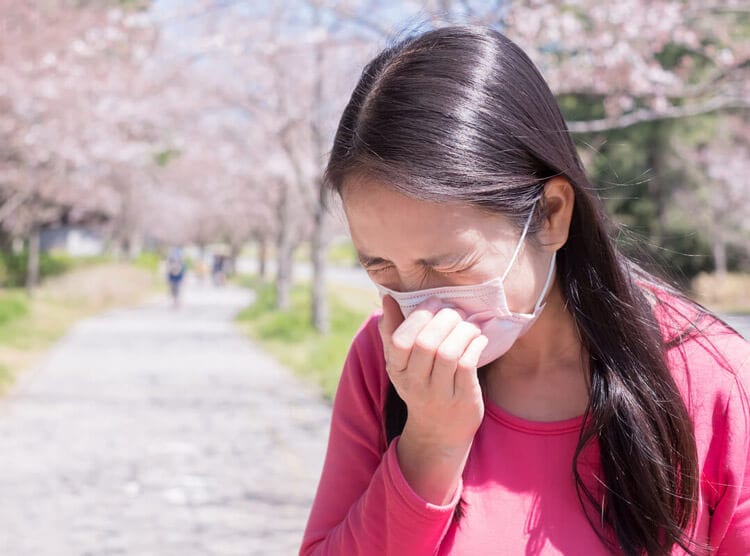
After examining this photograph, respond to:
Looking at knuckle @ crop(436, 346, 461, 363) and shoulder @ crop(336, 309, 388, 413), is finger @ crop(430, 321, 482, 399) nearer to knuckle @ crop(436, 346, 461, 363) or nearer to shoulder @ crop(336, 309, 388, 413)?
knuckle @ crop(436, 346, 461, 363)

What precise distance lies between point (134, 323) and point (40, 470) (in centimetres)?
1301

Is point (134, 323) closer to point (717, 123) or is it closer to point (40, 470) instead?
point (40, 470)

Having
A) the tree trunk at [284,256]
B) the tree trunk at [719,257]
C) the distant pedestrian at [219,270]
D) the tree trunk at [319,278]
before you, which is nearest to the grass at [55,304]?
the tree trunk at [319,278]

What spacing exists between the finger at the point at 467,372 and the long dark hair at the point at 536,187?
0.70 feet

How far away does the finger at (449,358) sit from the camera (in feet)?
4.02

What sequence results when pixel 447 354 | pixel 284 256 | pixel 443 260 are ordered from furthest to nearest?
1. pixel 284 256
2. pixel 443 260
3. pixel 447 354

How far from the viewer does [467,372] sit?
1.24 meters

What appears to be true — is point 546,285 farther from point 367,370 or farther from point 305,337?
point 305,337

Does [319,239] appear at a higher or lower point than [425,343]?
lower

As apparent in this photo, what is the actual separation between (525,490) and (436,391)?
9.7 inches

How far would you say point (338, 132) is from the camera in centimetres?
144

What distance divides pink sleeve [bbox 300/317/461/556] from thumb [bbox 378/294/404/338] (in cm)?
13

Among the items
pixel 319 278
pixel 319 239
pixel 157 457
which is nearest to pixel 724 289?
pixel 319 278

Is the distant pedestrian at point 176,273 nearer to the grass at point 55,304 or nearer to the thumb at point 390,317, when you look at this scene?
the grass at point 55,304
